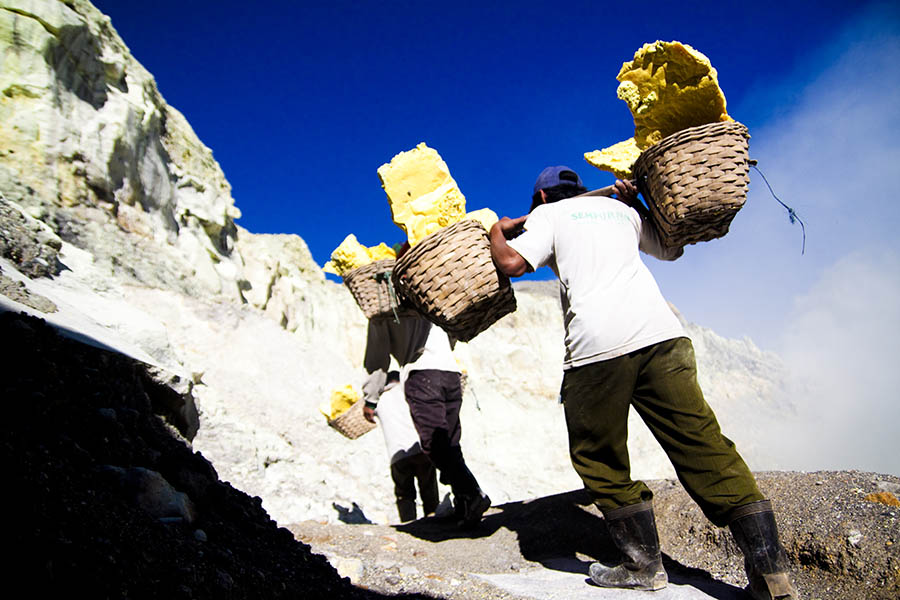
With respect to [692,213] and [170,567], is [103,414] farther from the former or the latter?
[692,213]

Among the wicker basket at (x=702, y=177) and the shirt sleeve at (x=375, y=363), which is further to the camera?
the shirt sleeve at (x=375, y=363)

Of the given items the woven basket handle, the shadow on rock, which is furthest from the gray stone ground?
the woven basket handle

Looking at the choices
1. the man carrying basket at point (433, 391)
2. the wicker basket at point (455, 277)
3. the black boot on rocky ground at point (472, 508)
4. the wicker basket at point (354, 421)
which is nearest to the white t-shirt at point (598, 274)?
the wicker basket at point (455, 277)

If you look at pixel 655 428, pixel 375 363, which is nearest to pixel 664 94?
pixel 655 428

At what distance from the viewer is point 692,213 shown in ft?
6.32

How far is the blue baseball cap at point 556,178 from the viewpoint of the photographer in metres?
2.30

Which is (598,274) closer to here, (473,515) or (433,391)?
(433,391)

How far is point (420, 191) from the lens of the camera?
264 cm

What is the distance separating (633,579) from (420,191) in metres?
1.84

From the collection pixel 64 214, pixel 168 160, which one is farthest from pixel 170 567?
pixel 168 160

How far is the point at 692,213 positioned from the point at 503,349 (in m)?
14.1

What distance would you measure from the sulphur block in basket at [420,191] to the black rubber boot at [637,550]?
1393 millimetres

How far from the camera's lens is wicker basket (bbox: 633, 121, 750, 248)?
6.25 ft

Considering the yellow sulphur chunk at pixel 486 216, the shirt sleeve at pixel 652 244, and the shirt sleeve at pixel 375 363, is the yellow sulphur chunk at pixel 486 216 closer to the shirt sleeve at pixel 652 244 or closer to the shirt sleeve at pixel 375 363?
the shirt sleeve at pixel 652 244
